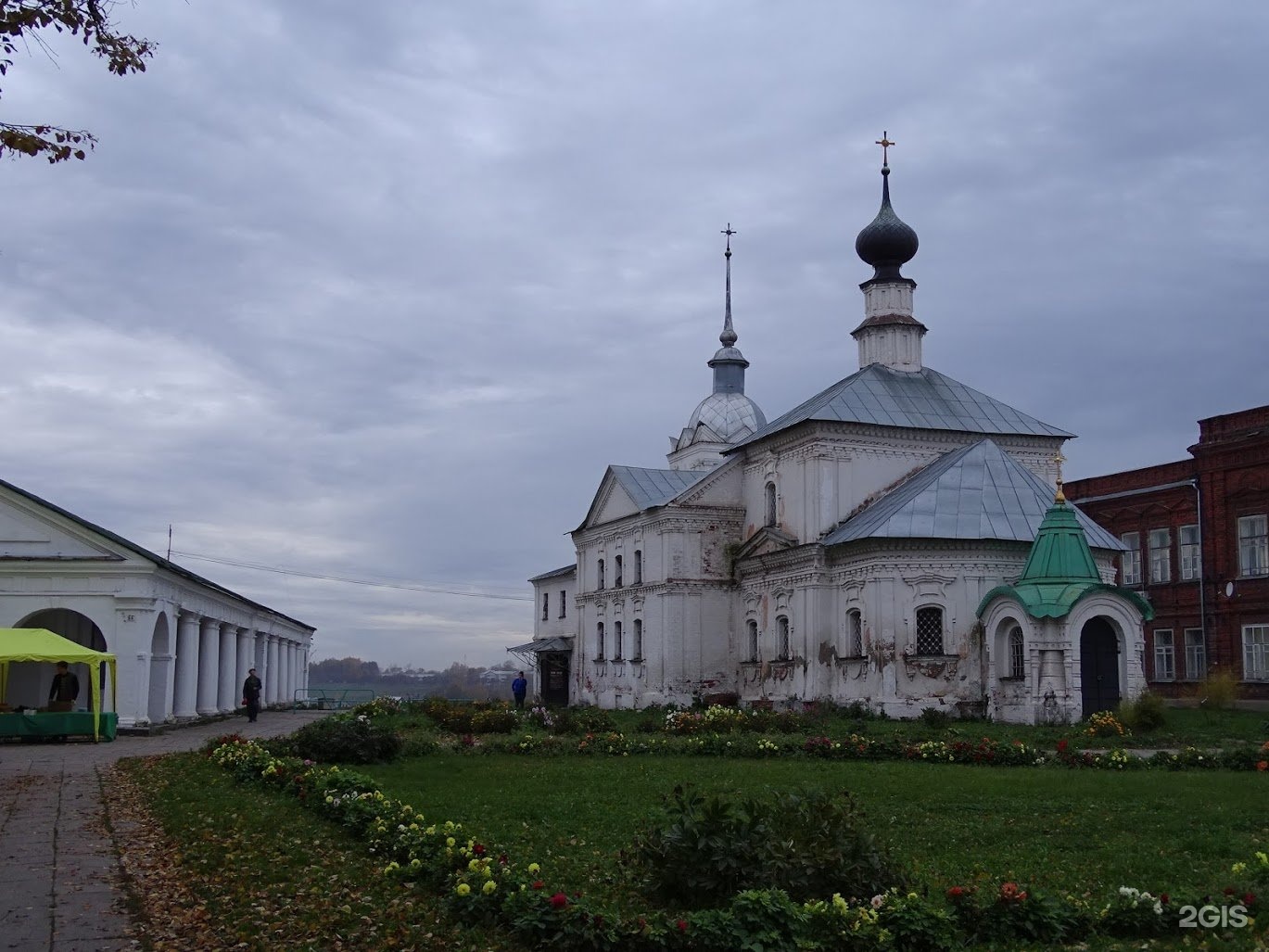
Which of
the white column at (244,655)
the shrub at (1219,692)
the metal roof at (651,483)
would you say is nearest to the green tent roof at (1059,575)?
the shrub at (1219,692)

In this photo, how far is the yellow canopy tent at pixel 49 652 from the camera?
24.3m

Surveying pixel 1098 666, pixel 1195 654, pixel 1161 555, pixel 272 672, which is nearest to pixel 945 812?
pixel 1098 666

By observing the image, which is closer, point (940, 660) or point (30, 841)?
point (30, 841)

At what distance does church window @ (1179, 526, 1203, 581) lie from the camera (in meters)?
39.9

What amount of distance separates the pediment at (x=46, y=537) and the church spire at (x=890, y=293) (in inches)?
915

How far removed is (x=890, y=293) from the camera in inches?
1596

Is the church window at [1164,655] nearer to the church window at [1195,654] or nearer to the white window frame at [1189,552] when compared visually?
the church window at [1195,654]

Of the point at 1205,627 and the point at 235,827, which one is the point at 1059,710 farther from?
the point at 235,827

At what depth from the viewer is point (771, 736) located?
2306cm

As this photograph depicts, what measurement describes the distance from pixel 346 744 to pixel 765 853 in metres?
12.1

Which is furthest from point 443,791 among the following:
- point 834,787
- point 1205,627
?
point 1205,627

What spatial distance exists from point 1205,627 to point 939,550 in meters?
11.8

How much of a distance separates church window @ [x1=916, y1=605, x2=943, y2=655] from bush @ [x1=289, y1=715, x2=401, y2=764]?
54.2ft

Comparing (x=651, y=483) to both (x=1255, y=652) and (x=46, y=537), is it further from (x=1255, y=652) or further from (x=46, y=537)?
(x=46, y=537)
